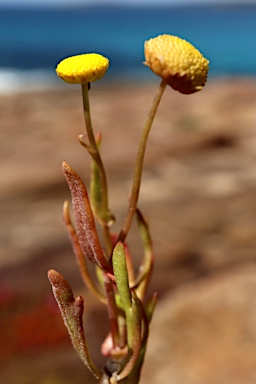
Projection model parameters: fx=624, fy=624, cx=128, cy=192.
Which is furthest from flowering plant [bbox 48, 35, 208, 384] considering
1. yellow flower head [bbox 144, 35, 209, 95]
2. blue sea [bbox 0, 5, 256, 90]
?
blue sea [bbox 0, 5, 256, 90]

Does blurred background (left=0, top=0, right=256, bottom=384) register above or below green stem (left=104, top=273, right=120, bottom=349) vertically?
below

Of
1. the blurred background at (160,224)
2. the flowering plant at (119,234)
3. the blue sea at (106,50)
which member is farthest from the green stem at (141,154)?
the blue sea at (106,50)

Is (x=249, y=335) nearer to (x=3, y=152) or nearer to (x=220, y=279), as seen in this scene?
(x=220, y=279)

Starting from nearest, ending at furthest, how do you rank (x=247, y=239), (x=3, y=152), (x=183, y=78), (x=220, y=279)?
(x=183, y=78)
(x=220, y=279)
(x=247, y=239)
(x=3, y=152)

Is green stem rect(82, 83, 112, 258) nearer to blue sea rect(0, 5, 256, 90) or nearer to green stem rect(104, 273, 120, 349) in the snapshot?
green stem rect(104, 273, 120, 349)

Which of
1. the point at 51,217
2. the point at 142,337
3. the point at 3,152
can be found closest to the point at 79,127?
the point at 3,152

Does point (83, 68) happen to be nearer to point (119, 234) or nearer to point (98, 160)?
point (98, 160)
